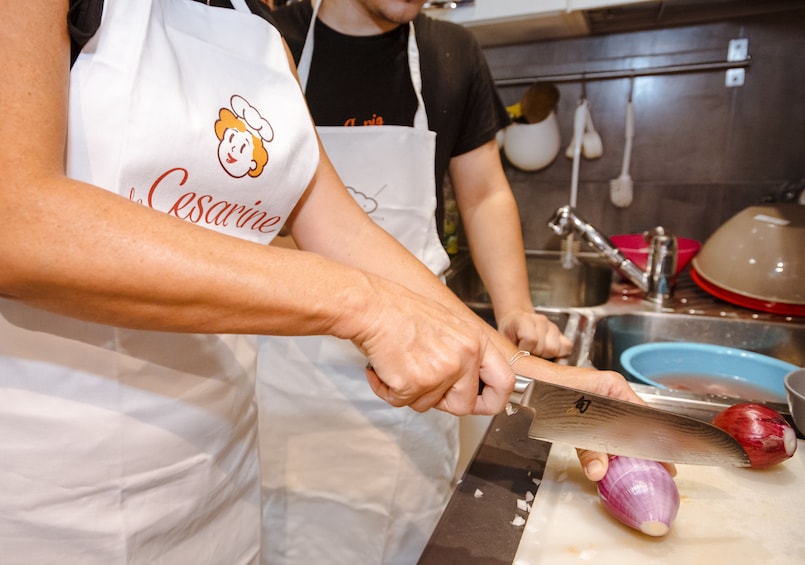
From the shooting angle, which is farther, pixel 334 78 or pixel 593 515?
pixel 334 78

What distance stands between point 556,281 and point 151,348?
51.7 inches

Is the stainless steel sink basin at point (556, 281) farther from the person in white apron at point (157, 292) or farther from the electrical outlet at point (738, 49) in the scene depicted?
the person in white apron at point (157, 292)

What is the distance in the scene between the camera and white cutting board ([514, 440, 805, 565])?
460 millimetres

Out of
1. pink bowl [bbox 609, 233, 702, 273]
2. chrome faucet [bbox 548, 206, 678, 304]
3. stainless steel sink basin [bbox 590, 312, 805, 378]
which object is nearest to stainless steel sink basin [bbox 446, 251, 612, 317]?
pink bowl [bbox 609, 233, 702, 273]

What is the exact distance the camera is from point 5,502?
43 centimetres

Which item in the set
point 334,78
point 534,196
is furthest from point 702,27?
point 334,78

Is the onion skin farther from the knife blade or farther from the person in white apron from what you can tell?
the person in white apron

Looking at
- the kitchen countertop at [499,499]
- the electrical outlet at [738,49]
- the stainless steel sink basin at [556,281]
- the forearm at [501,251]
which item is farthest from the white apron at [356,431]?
the electrical outlet at [738,49]

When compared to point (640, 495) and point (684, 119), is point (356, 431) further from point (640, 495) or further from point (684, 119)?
point (684, 119)

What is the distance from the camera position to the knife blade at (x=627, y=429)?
1.63 feet

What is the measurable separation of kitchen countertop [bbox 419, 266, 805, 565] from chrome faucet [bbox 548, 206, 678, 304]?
2.13 feet

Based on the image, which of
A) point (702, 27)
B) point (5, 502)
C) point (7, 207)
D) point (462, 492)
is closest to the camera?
point (7, 207)

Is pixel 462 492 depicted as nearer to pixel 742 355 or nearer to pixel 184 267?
pixel 184 267

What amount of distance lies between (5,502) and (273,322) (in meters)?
0.30
